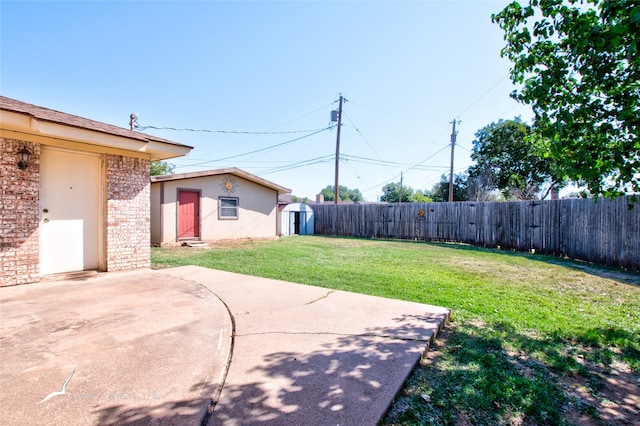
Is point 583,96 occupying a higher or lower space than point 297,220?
higher

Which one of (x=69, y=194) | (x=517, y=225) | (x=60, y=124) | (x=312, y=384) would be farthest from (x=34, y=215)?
(x=517, y=225)

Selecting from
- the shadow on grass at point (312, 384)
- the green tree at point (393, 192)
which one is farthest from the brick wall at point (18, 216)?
the green tree at point (393, 192)

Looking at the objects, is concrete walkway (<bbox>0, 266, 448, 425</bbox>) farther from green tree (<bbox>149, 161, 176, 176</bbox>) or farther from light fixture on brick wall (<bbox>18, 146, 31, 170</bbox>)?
green tree (<bbox>149, 161, 176, 176</bbox>)

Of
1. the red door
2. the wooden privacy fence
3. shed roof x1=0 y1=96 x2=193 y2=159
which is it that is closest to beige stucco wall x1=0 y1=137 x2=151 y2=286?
shed roof x1=0 y1=96 x2=193 y2=159

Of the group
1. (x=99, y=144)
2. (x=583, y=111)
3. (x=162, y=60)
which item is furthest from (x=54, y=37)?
(x=583, y=111)

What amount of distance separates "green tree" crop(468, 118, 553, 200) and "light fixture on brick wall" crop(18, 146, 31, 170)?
22.2m

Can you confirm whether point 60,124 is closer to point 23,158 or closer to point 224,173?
point 23,158

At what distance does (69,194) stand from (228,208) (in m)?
7.98

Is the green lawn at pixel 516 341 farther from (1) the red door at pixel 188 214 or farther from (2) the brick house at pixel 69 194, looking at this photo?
(1) the red door at pixel 188 214

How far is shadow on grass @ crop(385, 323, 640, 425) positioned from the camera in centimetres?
189

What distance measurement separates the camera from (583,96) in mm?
2445

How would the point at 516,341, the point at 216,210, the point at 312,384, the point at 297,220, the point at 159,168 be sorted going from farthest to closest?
1. the point at 159,168
2. the point at 297,220
3. the point at 216,210
4. the point at 516,341
5. the point at 312,384

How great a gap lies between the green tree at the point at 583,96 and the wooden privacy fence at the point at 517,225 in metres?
1.45

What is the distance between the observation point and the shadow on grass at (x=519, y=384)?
1886 mm
